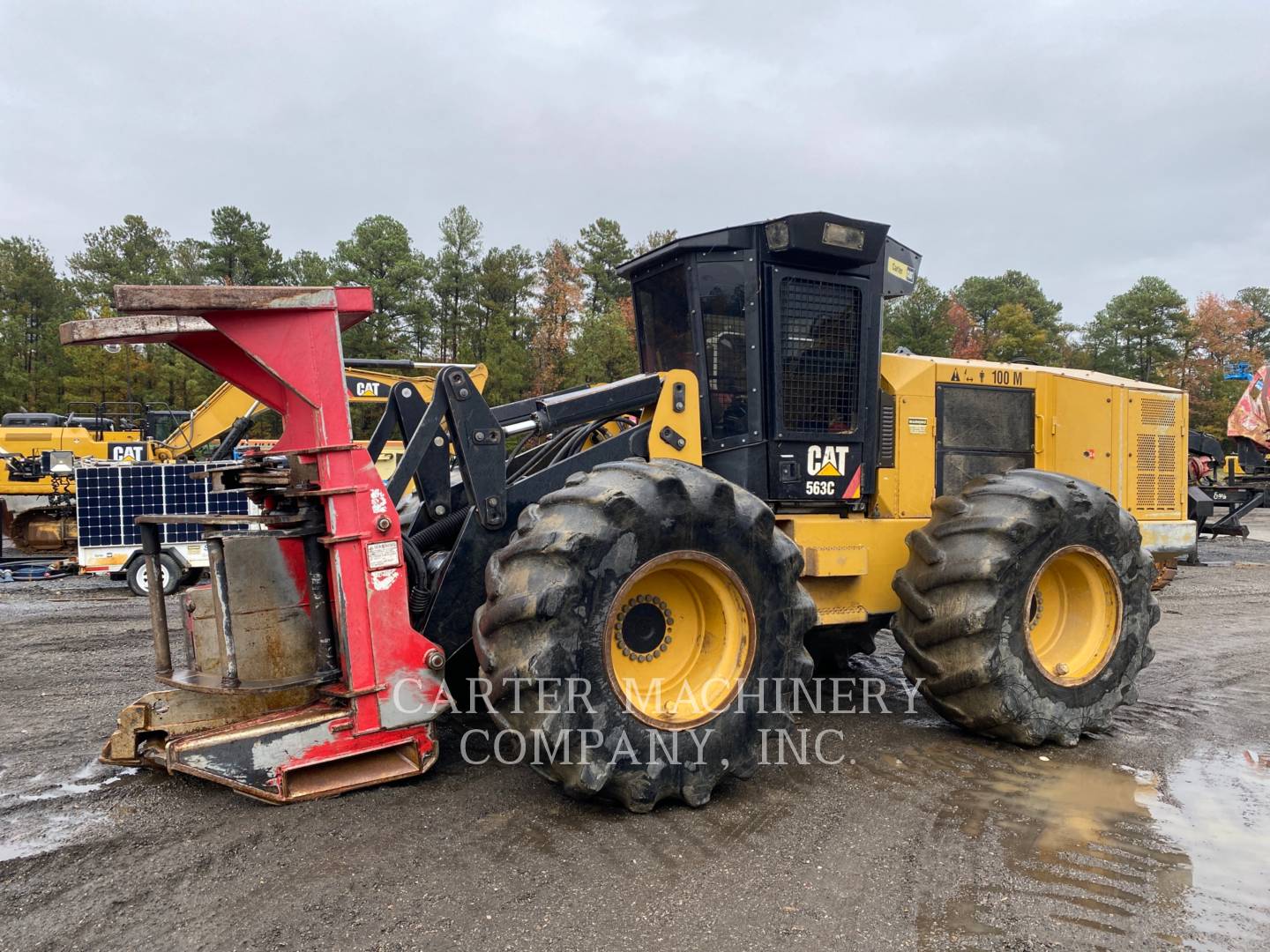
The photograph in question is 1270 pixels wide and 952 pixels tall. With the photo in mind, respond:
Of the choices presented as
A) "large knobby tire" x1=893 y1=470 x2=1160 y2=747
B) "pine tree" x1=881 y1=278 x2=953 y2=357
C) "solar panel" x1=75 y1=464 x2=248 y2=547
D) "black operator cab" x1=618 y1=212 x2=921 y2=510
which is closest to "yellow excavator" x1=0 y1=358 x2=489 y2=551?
"solar panel" x1=75 y1=464 x2=248 y2=547

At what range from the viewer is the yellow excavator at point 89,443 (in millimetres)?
12086

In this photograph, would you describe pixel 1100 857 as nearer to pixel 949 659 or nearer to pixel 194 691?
pixel 949 659

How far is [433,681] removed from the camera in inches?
151

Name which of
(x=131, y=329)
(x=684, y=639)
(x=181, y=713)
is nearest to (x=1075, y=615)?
(x=684, y=639)

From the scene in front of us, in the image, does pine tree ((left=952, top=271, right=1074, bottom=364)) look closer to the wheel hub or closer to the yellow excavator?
the yellow excavator

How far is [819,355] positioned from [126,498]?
1031 centimetres

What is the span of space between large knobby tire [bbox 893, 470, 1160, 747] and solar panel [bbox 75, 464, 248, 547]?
9.69 m

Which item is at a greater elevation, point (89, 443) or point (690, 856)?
point (89, 443)

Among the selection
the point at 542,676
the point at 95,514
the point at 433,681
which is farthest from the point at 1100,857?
the point at 95,514

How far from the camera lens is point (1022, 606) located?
467cm

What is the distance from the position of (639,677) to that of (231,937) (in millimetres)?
1874

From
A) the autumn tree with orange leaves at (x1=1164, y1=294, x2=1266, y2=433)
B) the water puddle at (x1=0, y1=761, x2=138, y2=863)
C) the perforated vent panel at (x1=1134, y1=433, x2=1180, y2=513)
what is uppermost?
the autumn tree with orange leaves at (x1=1164, y1=294, x2=1266, y2=433)

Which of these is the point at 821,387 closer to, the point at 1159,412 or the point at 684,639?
the point at 684,639

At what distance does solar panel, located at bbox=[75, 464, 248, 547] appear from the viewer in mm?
11633
